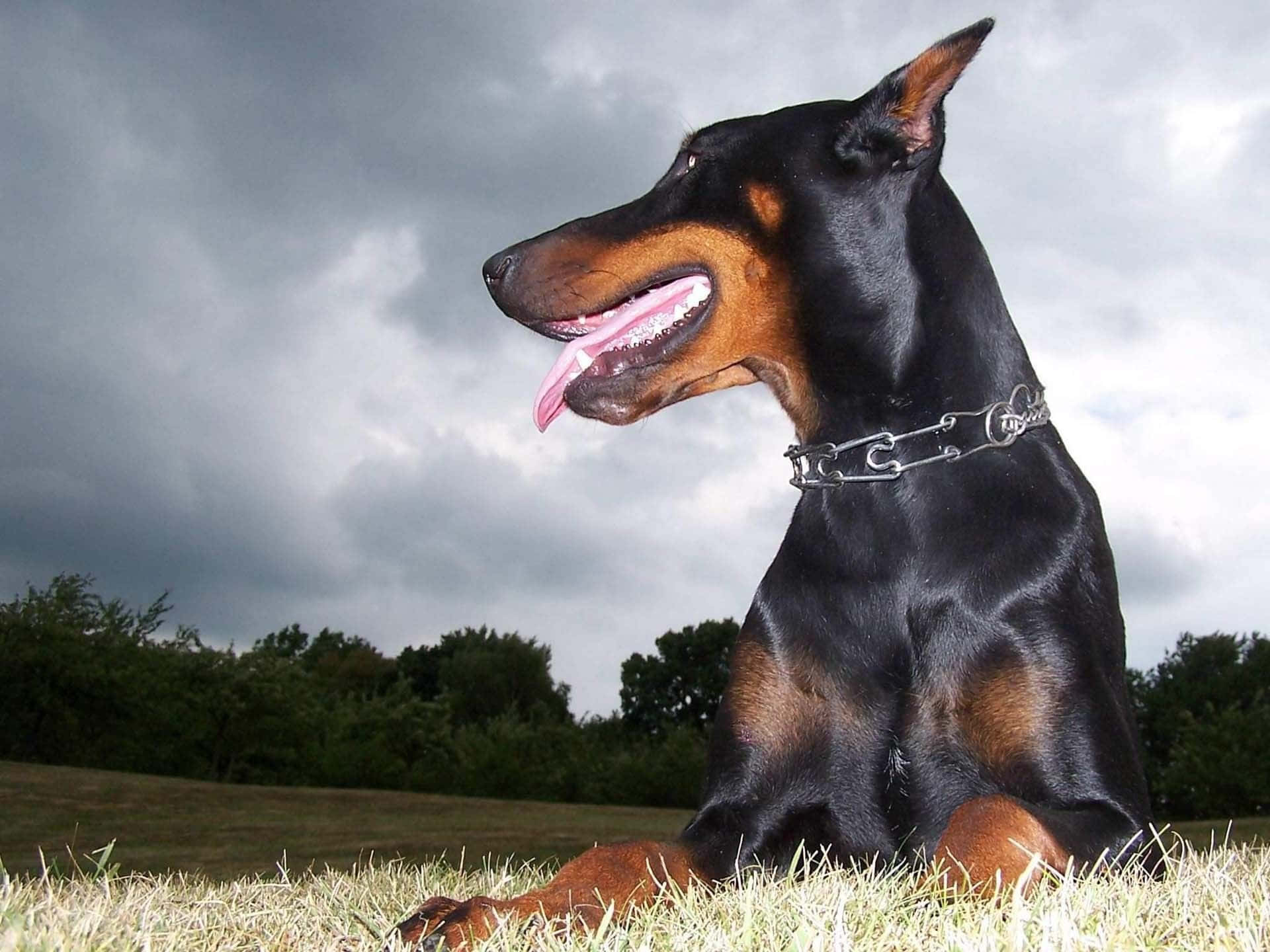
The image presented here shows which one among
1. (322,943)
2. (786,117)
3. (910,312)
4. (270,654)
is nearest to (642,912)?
(322,943)

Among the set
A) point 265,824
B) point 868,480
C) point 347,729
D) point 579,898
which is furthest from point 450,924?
point 347,729

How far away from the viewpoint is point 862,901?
2.07m

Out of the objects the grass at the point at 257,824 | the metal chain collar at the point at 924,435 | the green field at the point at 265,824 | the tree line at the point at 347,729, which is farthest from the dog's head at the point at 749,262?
the tree line at the point at 347,729

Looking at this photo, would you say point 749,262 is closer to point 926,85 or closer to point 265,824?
point 926,85

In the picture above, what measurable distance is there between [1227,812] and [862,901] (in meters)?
19.4

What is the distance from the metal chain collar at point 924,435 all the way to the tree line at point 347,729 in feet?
51.4

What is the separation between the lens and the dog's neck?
2742mm

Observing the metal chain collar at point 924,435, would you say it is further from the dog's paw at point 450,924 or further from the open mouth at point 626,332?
the dog's paw at point 450,924

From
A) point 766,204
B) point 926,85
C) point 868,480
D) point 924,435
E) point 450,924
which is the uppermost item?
point 926,85

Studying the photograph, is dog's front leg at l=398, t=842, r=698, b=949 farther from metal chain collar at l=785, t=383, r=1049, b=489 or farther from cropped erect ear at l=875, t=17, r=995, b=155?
cropped erect ear at l=875, t=17, r=995, b=155

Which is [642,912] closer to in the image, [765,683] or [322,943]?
[322,943]

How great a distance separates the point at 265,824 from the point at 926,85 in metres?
10.7

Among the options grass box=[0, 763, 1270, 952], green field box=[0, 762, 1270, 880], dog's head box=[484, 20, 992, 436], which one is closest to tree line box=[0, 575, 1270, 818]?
green field box=[0, 762, 1270, 880]

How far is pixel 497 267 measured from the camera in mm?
2959
